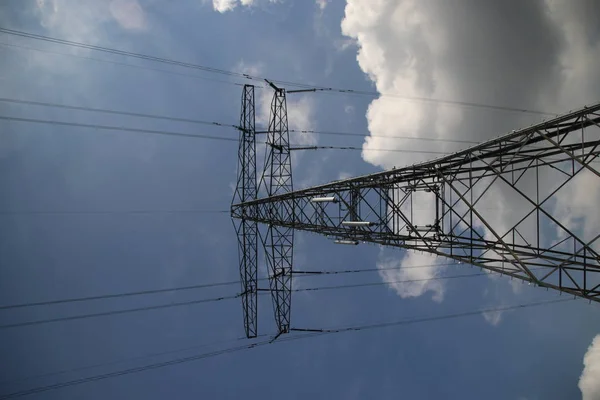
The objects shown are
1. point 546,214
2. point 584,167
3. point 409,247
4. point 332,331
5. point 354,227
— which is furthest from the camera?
point 332,331

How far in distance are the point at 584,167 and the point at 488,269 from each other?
3.13 meters

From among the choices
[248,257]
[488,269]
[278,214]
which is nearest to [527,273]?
[488,269]

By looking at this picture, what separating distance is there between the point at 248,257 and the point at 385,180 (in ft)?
40.4

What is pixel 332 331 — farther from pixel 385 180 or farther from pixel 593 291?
pixel 593 291

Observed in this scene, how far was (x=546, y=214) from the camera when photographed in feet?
24.3

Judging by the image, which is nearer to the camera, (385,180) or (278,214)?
(385,180)

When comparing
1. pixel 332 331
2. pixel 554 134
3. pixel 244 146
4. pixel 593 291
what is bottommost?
pixel 332 331

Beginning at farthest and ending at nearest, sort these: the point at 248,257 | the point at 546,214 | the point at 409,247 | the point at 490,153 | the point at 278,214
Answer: the point at 248,257 → the point at 278,214 → the point at 409,247 → the point at 490,153 → the point at 546,214

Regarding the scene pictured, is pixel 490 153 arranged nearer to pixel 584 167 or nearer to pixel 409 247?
pixel 584 167

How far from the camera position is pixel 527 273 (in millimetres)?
7426

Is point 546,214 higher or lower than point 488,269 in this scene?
higher

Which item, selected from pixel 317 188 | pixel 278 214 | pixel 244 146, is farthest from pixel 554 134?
pixel 244 146

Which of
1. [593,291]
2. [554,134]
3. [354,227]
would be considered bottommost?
[593,291]

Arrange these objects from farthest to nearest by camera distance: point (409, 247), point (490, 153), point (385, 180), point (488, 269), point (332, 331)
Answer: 1. point (332, 331)
2. point (385, 180)
3. point (409, 247)
4. point (490, 153)
5. point (488, 269)
